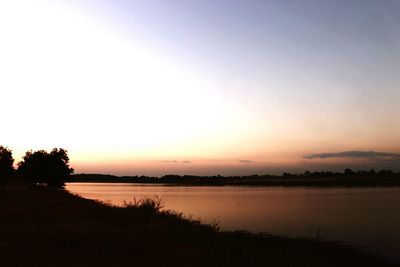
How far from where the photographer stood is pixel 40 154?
74.4 m

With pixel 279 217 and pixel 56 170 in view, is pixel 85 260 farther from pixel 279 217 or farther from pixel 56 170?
pixel 56 170

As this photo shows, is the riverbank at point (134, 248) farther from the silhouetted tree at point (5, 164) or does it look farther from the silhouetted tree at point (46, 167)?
the silhouetted tree at point (46, 167)

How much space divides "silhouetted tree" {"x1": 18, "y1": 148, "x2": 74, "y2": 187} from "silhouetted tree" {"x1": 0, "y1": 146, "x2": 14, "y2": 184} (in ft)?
17.4

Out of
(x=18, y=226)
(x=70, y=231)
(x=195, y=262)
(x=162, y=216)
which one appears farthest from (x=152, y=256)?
(x=162, y=216)

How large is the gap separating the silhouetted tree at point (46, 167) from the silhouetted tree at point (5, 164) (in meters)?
5.29

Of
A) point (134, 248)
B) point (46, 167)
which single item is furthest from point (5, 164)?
point (134, 248)

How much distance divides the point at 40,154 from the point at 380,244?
205 feet

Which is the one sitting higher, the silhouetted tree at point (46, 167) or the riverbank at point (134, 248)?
the silhouetted tree at point (46, 167)

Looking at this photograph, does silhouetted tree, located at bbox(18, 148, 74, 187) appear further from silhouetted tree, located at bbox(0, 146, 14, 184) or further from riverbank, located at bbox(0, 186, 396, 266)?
riverbank, located at bbox(0, 186, 396, 266)

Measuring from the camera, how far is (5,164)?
213 ft

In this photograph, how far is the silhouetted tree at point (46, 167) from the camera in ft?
240

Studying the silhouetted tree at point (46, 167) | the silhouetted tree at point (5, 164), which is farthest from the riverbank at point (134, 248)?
the silhouetted tree at point (46, 167)

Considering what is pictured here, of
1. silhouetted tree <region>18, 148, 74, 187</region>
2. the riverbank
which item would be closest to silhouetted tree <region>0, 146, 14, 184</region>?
silhouetted tree <region>18, 148, 74, 187</region>

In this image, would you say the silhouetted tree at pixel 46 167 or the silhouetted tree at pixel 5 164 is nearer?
the silhouetted tree at pixel 5 164
